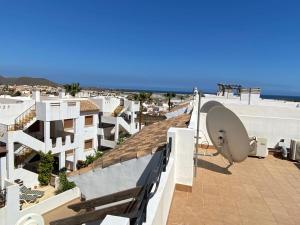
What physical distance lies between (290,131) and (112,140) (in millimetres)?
23768

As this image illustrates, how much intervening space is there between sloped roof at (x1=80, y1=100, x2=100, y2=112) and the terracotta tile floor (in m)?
20.4

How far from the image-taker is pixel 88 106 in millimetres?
28656

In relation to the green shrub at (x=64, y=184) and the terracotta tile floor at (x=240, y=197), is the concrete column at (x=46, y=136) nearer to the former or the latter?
the green shrub at (x=64, y=184)

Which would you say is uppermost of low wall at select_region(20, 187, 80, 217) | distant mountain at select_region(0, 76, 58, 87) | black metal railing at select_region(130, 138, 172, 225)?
distant mountain at select_region(0, 76, 58, 87)

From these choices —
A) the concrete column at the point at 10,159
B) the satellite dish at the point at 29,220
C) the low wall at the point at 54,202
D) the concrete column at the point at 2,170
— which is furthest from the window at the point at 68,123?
the satellite dish at the point at 29,220

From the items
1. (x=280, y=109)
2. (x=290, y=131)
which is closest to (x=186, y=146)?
(x=290, y=131)

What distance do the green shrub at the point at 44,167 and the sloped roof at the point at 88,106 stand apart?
6.58 m

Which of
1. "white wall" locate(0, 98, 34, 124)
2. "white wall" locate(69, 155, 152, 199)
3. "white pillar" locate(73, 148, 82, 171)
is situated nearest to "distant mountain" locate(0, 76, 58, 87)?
"white pillar" locate(73, 148, 82, 171)

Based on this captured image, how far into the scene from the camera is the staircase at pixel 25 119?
70.2ft

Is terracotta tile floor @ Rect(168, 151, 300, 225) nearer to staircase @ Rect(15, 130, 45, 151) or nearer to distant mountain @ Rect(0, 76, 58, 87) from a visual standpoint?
staircase @ Rect(15, 130, 45, 151)

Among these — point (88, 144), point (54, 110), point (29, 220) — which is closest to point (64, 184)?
point (54, 110)

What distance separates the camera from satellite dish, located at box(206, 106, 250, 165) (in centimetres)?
783

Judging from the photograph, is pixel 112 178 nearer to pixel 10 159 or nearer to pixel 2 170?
pixel 10 159

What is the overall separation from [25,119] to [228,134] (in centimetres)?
1852
